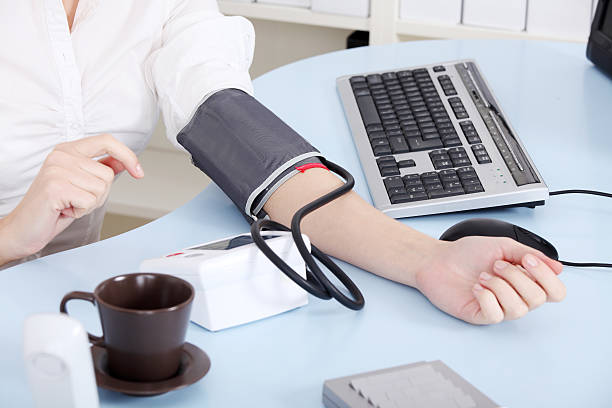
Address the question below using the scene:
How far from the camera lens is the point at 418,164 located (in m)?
0.94

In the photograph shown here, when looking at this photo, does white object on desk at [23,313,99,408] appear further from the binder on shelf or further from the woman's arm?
the binder on shelf

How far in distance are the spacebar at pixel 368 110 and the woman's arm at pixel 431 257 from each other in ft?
0.77

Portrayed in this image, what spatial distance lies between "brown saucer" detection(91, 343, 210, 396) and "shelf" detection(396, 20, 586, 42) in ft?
4.04

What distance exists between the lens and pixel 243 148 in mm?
872

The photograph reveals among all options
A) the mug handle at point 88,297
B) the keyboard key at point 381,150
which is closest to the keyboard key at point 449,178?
the keyboard key at point 381,150

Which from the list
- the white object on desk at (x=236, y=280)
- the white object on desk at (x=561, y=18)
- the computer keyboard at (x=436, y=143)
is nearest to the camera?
the white object on desk at (x=236, y=280)

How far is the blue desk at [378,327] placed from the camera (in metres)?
0.61

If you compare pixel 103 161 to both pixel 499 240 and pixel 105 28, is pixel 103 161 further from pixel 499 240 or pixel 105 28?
pixel 499 240

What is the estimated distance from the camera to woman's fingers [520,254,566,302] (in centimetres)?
68

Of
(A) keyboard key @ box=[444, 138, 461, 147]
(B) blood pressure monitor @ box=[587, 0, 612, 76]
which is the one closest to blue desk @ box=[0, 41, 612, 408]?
(A) keyboard key @ box=[444, 138, 461, 147]

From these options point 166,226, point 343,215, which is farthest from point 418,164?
point 166,226

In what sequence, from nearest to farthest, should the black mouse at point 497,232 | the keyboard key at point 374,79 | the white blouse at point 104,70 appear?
1. the black mouse at point 497,232
2. the white blouse at point 104,70
3. the keyboard key at point 374,79

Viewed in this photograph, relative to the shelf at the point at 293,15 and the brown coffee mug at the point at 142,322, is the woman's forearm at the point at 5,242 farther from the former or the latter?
the shelf at the point at 293,15

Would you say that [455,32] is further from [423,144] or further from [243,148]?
[243,148]
